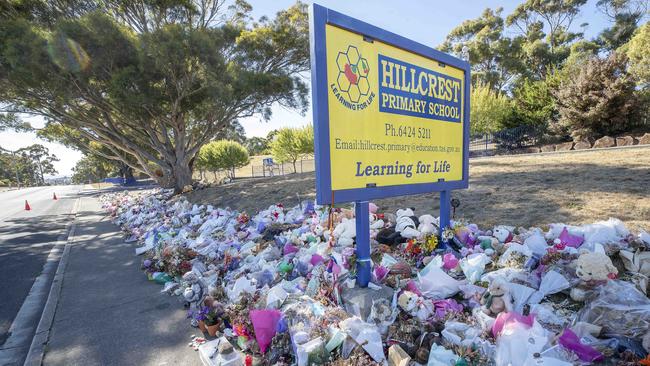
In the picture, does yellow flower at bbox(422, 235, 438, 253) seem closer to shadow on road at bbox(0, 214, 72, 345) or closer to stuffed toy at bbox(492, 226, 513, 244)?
stuffed toy at bbox(492, 226, 513, 244)

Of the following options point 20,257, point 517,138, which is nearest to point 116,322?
point 20,257

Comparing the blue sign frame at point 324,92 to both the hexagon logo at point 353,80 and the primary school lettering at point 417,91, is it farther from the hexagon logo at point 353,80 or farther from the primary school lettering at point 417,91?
the primary school lettering at point 417,91

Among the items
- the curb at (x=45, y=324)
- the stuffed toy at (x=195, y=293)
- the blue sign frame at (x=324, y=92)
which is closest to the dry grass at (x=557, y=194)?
the blue sign frame at (x=324, y=92)

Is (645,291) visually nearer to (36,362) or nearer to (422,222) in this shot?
(422,222)

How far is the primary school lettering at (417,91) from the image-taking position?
2748mm

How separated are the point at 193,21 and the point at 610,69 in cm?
1858

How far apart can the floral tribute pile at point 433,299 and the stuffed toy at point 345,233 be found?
Result: 0.06ft

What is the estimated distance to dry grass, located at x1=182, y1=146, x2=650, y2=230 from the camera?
4062 millimetres

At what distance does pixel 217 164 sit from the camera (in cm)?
3178

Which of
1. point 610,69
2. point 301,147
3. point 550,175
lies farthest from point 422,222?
point 301,147

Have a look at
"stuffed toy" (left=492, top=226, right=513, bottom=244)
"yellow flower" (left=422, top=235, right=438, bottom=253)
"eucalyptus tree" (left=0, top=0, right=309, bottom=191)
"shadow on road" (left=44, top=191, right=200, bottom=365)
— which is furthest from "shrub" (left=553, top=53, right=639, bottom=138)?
"shadow on road" (left=44, top=191, right=200, bottom=365)

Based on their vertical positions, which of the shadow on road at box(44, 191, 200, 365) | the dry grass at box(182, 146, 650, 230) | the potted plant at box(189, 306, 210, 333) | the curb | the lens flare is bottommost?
the curb

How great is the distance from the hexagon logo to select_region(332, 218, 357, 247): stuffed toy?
72.9 inches

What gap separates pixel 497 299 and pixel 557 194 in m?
3.34
